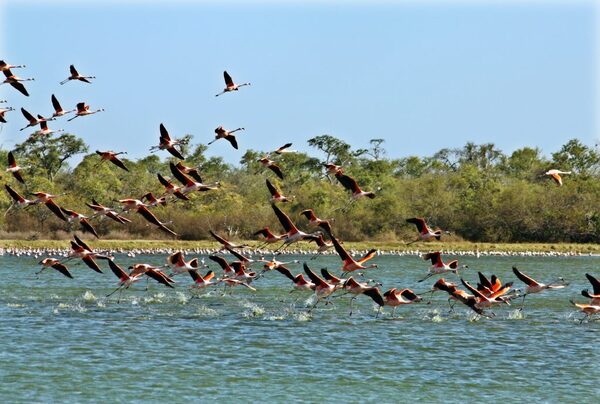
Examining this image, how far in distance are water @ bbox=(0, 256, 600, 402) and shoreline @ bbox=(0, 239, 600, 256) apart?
90.7 ft

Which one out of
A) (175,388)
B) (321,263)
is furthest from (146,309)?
(321,263)

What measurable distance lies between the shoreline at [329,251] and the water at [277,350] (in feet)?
90.7

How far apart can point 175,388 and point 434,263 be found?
28.6 feet

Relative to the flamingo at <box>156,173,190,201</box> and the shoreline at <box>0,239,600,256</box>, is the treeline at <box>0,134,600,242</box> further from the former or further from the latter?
the flamingo at <box>156,173,190,201</box>

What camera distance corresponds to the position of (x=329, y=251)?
73.8m

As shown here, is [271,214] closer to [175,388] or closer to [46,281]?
[46,281]

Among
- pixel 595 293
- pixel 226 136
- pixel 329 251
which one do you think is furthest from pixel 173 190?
pixel 329 251

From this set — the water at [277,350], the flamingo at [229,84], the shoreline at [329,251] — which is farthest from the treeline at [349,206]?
the flamingo at [229,84]

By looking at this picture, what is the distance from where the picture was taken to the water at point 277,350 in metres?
21.8

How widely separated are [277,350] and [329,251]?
4728 centimetres

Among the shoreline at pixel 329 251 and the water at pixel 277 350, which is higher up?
the shoreline at pixel 329 251

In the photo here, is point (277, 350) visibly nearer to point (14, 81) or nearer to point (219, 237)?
point (219, 237)

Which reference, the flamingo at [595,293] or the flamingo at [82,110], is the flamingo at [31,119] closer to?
the flamingo at [82,110]

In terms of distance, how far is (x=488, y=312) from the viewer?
3444 cm
